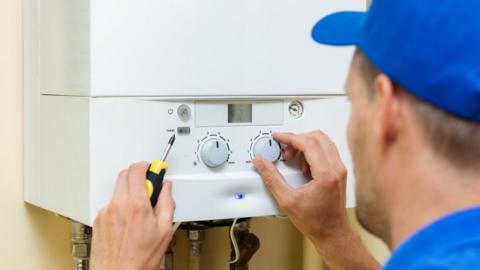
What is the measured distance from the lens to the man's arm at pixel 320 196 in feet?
3.52

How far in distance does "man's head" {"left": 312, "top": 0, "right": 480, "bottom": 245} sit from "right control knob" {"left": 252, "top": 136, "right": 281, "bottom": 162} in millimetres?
377

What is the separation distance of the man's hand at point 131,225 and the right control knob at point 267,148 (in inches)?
6.1

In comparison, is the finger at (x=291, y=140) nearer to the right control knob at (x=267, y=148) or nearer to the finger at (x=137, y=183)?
the right control knob at (x=267, y=148)

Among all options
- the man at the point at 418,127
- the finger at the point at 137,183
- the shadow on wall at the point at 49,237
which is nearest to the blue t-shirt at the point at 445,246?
the man at the point at 418,127

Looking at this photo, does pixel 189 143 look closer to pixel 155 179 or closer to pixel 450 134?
pixel 155 179

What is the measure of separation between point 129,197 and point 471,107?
49 centimetres

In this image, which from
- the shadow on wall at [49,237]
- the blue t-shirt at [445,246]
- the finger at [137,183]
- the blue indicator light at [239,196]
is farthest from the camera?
the shadow on wall at [49,237]

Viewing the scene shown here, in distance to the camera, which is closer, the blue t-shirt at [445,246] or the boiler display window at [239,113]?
the blue t-shirt at [445,246]

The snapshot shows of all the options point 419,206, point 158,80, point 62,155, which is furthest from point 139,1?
point 419,206

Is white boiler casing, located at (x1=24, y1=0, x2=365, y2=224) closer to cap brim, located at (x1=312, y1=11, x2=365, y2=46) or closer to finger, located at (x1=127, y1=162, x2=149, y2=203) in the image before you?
finger, located at (x1=127, y1=162, x2=149, y2=203)

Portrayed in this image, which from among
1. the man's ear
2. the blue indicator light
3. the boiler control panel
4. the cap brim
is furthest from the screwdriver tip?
the man's ear

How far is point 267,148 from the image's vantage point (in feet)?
3.54

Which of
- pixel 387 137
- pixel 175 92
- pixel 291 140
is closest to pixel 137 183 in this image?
pixel 175 92

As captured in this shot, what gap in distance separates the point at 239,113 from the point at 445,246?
51cm
